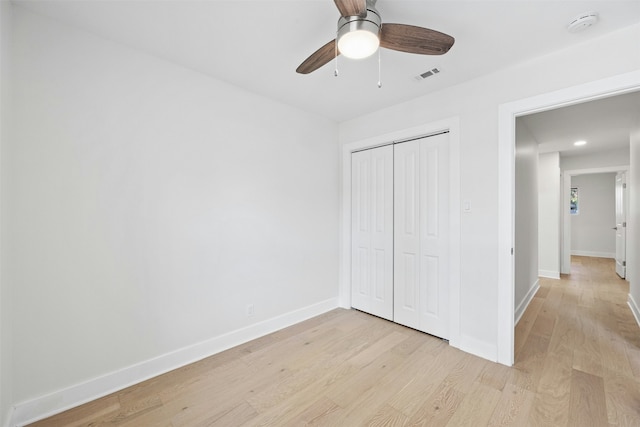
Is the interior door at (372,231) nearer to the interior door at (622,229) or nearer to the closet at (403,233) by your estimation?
the closet at (403,233)

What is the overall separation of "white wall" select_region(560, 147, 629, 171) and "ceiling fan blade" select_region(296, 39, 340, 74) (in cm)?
657

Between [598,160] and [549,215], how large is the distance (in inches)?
72.1

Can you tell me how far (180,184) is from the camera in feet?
7.58

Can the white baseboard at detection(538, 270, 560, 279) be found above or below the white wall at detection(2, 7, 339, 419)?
below

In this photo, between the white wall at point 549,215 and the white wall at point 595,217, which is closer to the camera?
the white wall at point 549,215

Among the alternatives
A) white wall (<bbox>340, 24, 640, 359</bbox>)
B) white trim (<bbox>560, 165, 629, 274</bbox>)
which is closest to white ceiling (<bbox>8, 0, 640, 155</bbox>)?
white wall (<bbox>340, 24, 640, 359</bbox>)

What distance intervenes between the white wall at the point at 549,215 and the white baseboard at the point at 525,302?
0.94m

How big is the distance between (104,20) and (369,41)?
1.71 m

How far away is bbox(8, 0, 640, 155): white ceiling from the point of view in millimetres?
1622

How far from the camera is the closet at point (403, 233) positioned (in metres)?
2.78

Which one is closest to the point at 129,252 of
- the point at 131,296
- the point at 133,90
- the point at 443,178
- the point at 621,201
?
the point at 131,296

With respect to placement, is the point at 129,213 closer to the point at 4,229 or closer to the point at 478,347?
the point at 4,229

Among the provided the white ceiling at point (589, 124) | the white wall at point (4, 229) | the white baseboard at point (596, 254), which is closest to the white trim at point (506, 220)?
the white ceiling at point (589, 124)

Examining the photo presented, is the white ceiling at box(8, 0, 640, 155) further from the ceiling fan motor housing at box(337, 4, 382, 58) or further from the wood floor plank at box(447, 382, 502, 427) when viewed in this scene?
the wood floor plank at box(447, 382, 502, 427)
